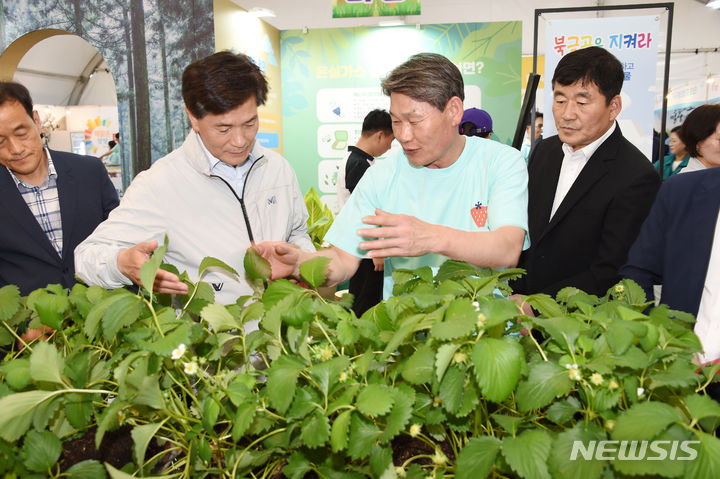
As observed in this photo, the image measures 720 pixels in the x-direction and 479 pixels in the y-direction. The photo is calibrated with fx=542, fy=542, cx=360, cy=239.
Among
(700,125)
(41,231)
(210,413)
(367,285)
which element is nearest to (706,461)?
(210,413)

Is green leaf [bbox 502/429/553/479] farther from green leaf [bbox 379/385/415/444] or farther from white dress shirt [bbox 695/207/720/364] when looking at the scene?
white dress shirt [bbox 695/207/720/364]

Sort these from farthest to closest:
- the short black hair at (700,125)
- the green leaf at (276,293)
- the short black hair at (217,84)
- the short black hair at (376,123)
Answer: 1. the short black hair at (376,123)
2. the short black hair at (700,125)
3. the short black hair at (217,84)
4. the green leaf at (276,293)

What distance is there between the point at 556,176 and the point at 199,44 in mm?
3697

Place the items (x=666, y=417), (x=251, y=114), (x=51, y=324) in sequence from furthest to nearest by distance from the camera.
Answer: (x=251, y=114) → (x=51, y=324) → (x=666, y=417)

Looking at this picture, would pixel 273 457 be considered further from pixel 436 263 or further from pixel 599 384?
pixel 436 263

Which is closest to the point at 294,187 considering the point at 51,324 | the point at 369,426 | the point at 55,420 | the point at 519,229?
the point at 519,229

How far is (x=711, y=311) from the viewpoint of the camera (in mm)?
1175

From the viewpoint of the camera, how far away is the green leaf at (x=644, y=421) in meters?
0.58

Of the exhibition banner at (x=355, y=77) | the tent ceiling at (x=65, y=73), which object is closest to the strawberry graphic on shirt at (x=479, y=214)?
the exhibition banner at (x=355, y=77)

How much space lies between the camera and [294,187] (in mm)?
1901

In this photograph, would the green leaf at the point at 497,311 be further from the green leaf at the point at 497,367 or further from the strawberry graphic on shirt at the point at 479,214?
the strawberry graphic on shirt at the point at 479,214

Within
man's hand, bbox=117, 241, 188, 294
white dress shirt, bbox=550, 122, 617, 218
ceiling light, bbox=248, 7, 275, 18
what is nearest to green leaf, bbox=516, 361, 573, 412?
man's hand, bbox=117, 241, 188, 294

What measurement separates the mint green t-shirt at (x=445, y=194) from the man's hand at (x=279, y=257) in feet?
0.38

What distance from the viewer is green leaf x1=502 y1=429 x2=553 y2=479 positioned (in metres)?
0.60
